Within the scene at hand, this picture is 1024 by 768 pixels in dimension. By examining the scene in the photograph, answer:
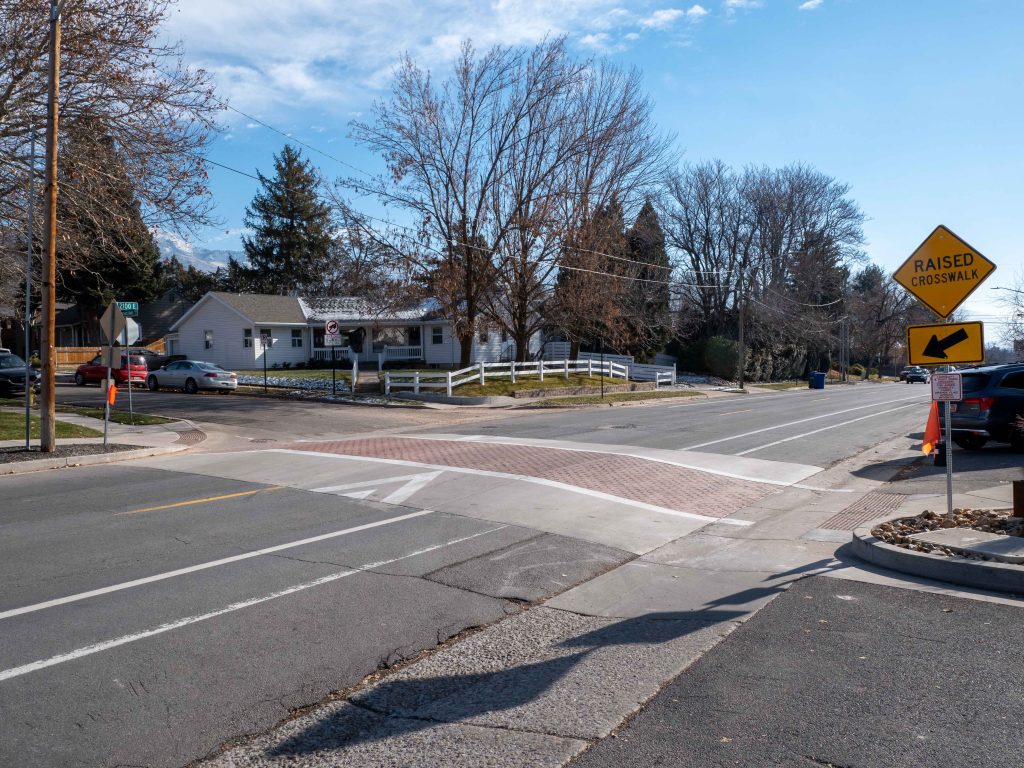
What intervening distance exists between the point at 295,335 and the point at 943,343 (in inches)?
1892

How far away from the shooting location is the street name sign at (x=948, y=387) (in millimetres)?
8414

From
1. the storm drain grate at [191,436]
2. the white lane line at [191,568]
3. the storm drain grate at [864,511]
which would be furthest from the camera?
the storm drain grate at [191,436]

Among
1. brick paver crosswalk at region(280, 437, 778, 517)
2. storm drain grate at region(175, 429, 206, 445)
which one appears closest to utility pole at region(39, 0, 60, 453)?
storm drain grate at region(175, 429, 206, 445)

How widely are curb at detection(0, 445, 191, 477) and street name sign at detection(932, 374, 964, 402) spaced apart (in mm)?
13415

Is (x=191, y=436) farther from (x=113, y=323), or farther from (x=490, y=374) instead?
(x=490, y=374)

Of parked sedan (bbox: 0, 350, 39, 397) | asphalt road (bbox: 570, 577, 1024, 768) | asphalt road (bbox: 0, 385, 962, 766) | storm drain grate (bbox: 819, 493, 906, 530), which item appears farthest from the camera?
parked sedan (bbox: 0, 350, 39, 397)

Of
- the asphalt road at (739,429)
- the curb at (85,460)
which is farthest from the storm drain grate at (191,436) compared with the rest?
the asphalt road at (739,429)

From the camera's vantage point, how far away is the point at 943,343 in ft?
27.9

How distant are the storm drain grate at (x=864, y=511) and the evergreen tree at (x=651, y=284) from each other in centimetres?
4205

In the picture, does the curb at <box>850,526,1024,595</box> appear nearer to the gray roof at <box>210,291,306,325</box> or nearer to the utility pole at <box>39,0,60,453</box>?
the utility pole at <box>39,0,60,453</box>

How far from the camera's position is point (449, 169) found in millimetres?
33000

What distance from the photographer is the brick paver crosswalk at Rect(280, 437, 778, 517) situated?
11.5m

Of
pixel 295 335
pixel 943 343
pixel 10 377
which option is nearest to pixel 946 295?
pixel 943 343

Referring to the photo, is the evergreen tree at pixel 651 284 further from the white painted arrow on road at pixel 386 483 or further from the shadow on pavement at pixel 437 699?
the shadow on pavement at pixel 437 699
